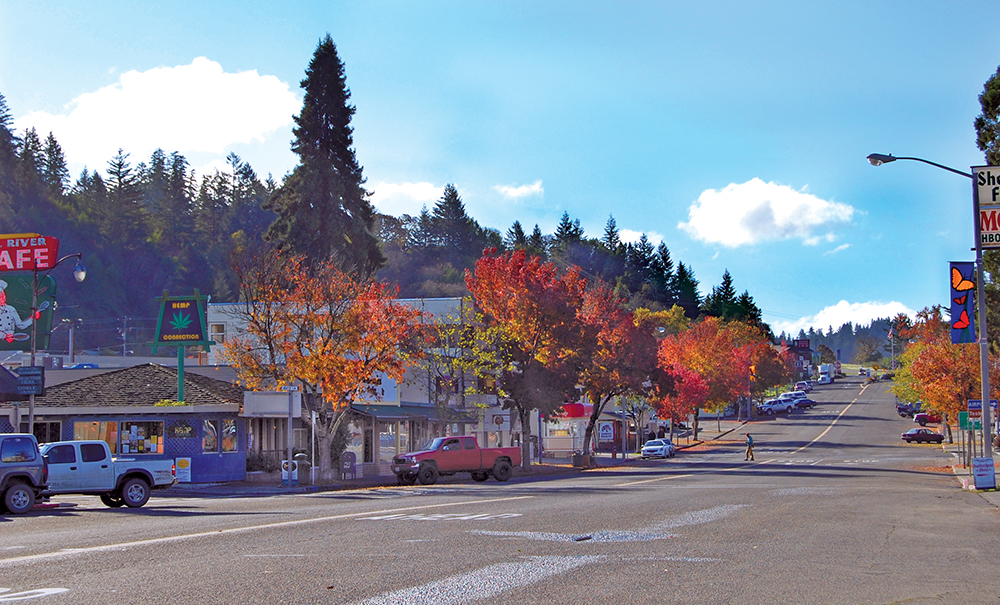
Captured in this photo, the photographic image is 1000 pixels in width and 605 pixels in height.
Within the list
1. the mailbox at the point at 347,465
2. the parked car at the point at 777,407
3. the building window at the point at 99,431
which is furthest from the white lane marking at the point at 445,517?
the parked car at the point at 777,407

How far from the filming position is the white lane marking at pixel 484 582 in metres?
9.12

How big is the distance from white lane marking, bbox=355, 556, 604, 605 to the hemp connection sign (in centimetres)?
3046

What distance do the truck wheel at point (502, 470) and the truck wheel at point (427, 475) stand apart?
2999mm

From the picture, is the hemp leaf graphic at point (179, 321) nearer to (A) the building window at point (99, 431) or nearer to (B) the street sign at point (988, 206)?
(A) the building window at point (99, 431)

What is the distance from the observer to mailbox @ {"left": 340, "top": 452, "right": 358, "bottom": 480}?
39969mm

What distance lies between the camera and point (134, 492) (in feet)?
76.5

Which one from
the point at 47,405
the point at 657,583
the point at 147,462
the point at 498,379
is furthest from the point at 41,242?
the point at 657,583

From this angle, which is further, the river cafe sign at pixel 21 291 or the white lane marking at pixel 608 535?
the river cafe sign at pixel 21 291

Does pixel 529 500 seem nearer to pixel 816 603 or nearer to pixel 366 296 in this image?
pixel 816 603

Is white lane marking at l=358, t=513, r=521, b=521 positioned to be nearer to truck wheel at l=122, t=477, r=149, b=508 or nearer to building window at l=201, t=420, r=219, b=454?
truck wheel at l=122, t=477, r=149, b=508

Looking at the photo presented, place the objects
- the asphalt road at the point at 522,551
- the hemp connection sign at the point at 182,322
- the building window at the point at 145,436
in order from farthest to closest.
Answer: the hemp connection sign at the point at 182,322 → the building window at the point at 145,436 → the asphalt road at the point at 522,551

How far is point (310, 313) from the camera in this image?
3791 cm

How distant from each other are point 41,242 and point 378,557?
31151 mm

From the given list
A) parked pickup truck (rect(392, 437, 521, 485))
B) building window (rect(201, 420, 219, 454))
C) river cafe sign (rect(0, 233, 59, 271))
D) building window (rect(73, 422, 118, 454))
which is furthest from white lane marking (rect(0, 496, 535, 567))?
river cafe sign (rect(0, 233, 59, 271))
